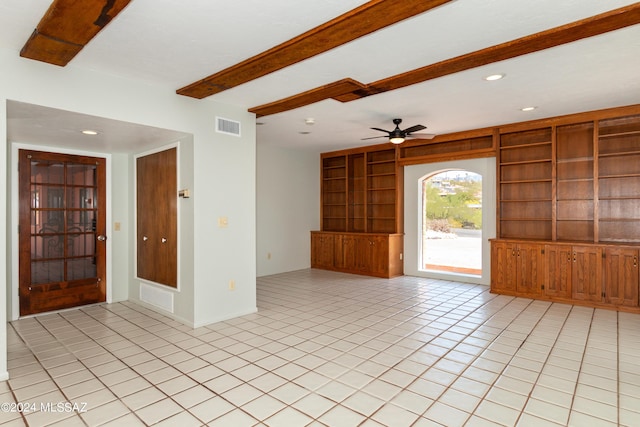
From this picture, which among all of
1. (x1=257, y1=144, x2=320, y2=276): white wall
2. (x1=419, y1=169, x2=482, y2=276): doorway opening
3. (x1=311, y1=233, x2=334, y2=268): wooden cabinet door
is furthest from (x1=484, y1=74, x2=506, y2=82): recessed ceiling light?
(x1=311, y1=233, x2=334, y2=268): wooden cabinet door

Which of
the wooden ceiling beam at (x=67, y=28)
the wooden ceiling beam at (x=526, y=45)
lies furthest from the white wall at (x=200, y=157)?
the wooden ceiling beam at (x=526, y=45)

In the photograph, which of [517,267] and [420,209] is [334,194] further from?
[517,267]

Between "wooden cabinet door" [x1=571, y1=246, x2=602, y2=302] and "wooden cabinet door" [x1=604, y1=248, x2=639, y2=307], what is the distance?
0.09m

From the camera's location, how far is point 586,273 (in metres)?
4.98

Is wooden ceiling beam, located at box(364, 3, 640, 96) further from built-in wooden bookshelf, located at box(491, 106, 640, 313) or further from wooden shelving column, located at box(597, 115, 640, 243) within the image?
wooden shelving column, located at box(597, 115, 640, 243)

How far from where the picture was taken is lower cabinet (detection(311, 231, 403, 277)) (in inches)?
283

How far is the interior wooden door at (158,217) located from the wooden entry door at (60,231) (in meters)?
0.59

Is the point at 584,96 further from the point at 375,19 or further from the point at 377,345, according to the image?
the point at 377,345

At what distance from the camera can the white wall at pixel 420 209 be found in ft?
20.7

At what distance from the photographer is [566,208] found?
5547 mm

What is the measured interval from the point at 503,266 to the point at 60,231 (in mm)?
6533

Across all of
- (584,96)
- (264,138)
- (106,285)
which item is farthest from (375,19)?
(106,285)

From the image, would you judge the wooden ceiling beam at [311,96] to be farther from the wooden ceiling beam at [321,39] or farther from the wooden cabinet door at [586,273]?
the wooden cabinet door at [586,273]

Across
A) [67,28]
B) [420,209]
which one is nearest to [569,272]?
[420,209]
